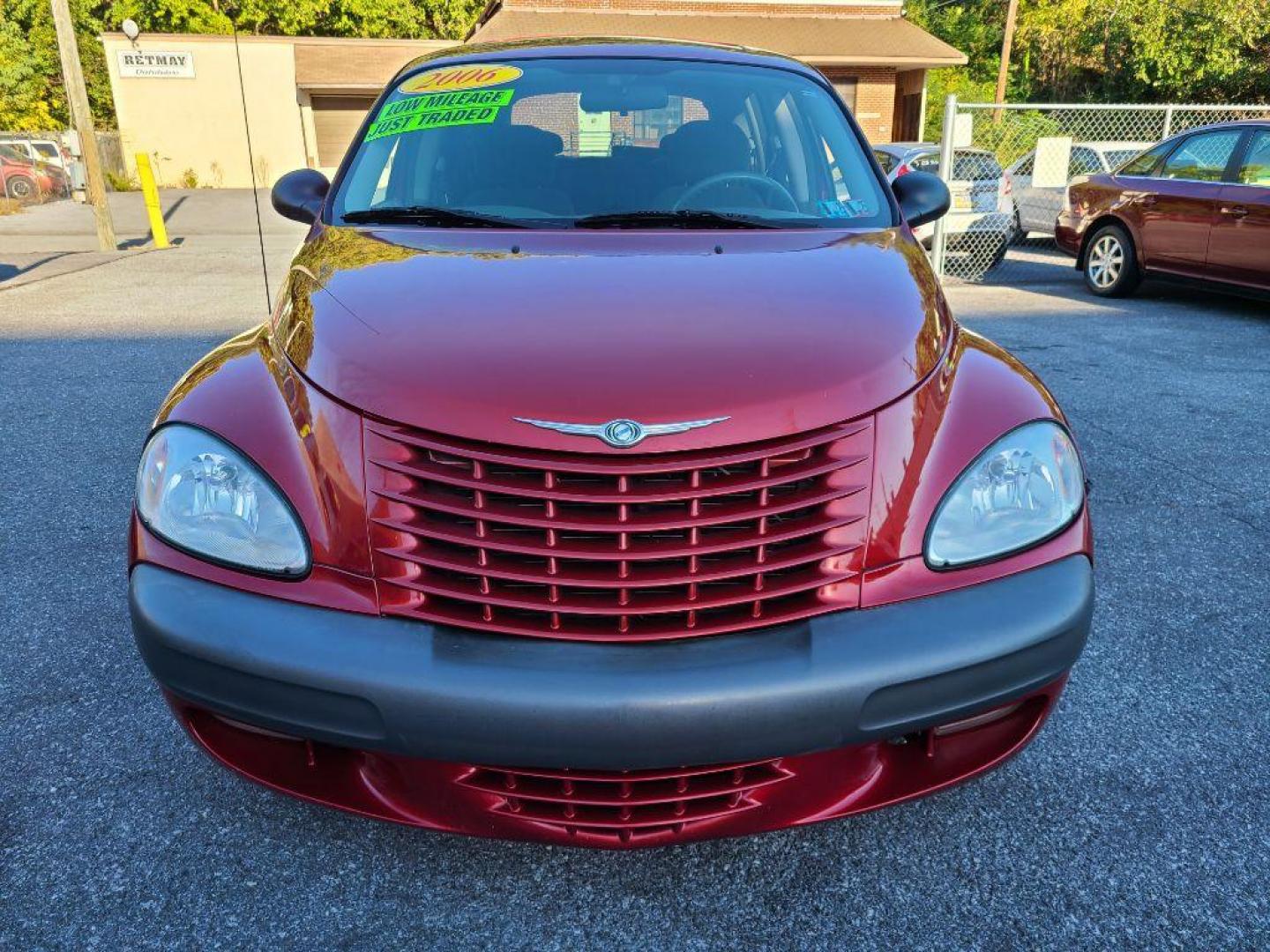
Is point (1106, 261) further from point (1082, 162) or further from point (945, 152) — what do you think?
point (1082, 162)

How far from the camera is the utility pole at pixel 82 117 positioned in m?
12.8

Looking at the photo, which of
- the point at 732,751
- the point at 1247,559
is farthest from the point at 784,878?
the point at 1247,559

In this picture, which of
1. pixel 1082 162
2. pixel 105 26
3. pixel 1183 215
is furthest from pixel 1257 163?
A: pixel 105 26

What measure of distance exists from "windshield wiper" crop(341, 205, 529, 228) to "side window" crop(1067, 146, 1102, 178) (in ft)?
35.6

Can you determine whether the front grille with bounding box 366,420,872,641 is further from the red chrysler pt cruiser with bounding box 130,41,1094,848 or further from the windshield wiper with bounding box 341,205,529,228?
the windshield wiper with bounding box 341,205,529,228

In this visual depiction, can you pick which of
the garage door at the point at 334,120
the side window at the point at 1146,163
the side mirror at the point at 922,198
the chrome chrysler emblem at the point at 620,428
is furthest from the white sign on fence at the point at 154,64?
the chrome chrysler emblem at the point at 620,428

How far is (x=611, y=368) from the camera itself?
5.75 feet

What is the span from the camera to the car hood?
170 centimetres

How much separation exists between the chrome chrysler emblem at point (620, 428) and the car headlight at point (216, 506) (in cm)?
50

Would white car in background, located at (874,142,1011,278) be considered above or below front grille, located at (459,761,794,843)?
below

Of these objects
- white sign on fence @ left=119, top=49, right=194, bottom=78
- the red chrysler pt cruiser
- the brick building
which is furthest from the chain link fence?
white sign on fence @ left=119, top=49, right=194, bottom=78

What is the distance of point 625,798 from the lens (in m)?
1.72

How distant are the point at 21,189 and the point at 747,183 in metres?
22.8

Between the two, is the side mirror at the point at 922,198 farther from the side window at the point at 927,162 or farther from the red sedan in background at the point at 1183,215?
the side window at the point at 927,162
